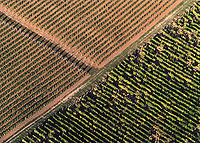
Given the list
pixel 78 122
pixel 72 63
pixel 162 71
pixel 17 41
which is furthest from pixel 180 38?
pixel 17 41

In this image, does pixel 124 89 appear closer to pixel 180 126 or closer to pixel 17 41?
pixel 180 126

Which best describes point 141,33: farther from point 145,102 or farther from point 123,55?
point 145,102

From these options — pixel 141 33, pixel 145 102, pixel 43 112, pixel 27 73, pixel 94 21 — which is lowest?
pixel 43 112

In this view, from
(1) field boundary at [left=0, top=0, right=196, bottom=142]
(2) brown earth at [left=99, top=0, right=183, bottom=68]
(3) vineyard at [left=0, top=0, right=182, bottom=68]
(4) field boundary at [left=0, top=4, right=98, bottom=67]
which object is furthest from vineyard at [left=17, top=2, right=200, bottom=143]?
(4) field boundary at [left=0, top=4, right=98, bottom=67]

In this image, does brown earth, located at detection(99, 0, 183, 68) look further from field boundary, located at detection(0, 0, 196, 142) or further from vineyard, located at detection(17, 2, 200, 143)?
vineyard, located at detection(17, 2, 200, 143)

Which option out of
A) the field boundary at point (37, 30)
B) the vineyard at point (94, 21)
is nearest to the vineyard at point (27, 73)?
the field boundary at point (37, 30)

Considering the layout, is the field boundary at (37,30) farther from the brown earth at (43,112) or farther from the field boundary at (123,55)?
the brown earth at (43,112)

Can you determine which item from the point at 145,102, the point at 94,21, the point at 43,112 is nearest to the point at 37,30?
the point at 94,21
